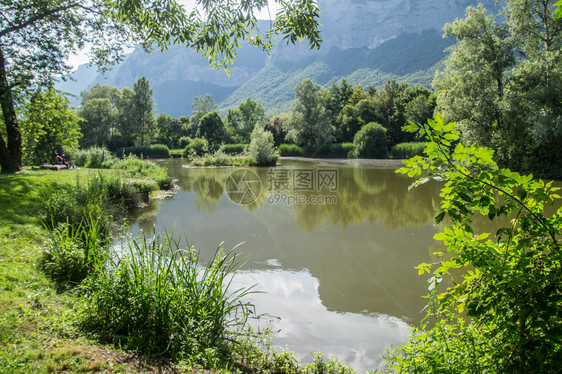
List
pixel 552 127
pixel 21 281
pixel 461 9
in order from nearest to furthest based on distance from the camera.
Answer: pixel 21 281
pixel 552 127
pixel 461 9

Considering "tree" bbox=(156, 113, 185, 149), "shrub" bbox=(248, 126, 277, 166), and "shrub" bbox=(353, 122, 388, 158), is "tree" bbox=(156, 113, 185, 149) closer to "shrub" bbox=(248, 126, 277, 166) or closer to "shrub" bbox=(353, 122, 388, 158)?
"shrub" bbox=(248, 126, 277, 166)

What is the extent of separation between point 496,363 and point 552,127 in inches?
677

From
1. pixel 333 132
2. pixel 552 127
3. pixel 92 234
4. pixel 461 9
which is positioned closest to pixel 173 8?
pixel 92 234

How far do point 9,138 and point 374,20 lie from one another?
5868 inches

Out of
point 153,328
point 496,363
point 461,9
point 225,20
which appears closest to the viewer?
point 496,363

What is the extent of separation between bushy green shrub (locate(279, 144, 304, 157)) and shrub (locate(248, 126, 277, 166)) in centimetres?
1360

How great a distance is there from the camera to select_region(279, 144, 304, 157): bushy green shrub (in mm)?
40844

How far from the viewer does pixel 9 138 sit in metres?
9.53

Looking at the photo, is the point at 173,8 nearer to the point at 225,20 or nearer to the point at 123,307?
the point at 225,20

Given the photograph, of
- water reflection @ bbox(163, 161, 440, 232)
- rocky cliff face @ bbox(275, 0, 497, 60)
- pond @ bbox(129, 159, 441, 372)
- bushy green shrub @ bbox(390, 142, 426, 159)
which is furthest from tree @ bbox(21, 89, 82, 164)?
rocky cliff face @ bbox(275, 0, 497, 60)

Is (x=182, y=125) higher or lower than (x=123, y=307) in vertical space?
higher

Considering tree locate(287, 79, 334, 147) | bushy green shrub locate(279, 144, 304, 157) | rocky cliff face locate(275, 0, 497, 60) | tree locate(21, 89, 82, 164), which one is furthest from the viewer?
rocky cliff face locate(275, 0, 497, 60)

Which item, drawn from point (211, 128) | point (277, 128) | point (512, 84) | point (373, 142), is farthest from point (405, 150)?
point (211, 128)

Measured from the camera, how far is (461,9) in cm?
11844
